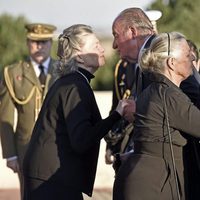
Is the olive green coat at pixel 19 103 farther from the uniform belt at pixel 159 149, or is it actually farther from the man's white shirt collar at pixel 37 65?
the uniform belt at pixel 159 149

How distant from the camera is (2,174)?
10.6m

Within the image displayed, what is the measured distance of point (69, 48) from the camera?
4.89m

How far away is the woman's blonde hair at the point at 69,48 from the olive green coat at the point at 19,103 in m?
2.53

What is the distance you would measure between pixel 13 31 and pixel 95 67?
17314 mm

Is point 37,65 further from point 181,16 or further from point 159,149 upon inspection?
point 181,16

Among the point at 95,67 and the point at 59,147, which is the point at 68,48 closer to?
the point at 95,67

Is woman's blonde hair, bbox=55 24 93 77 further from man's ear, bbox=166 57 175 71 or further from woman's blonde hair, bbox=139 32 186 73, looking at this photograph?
man's ear, bbox=166 57 175 71

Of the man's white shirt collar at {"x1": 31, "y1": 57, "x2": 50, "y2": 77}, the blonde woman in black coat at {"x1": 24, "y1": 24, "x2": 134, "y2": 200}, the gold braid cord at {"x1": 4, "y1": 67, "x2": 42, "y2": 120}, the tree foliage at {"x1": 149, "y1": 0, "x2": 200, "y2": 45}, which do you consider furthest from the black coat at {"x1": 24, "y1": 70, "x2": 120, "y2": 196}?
the tree foliage at {"x1": 149, "y1": 0, "x2": 200, "y2": 45}

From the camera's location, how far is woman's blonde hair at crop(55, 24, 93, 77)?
16.0ft

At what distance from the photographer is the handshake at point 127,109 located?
4.55 m

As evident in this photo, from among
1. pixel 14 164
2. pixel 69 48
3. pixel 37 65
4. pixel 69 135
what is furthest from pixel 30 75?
pixel 69 135

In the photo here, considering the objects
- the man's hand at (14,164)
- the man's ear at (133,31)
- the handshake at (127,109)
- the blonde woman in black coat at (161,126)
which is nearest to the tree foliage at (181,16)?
the man's hand at (14,164)


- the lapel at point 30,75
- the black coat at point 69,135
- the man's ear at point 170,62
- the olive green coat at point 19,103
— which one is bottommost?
the olive green coat at point 19,103

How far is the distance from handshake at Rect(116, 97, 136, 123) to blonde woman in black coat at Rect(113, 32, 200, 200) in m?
0.22
